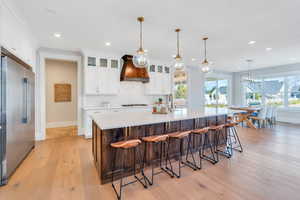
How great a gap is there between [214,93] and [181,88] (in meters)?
2.65

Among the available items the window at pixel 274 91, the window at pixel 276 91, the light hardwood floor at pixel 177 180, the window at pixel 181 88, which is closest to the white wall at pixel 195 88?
the window at pixel 181 88

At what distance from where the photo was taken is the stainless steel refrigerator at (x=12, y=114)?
2070 mm

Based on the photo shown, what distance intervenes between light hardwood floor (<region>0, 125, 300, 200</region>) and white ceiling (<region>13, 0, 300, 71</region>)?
2691 millimetres

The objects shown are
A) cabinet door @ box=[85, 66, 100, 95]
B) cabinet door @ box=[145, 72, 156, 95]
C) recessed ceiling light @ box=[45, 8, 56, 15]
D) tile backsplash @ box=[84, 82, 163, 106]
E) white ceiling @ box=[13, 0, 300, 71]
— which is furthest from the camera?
cabinet door @ box=[145, 72, 156, 95]

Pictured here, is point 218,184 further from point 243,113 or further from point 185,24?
point 243,113

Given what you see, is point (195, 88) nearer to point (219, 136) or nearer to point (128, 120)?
point (219, 136)

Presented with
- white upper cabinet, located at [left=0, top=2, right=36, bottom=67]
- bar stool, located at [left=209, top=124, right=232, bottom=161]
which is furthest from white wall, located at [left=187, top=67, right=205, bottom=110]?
white upper cabinet, located at [left=0, top=2, right=36, bottom=67]

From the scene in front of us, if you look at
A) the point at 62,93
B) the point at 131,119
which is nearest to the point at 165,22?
the point at 131,119

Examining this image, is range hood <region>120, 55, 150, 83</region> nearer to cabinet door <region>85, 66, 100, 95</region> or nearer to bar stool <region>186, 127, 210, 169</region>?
cabinet door <region>85, 66, 100, 95</region>

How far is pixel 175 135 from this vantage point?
2.45 m

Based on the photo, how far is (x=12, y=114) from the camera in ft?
7.52

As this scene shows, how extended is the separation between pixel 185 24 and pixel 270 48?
128 inches

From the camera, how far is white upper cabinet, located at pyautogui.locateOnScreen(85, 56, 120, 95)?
438cm

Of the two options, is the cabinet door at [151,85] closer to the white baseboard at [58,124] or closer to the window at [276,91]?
the white baseboard at [58,124]
